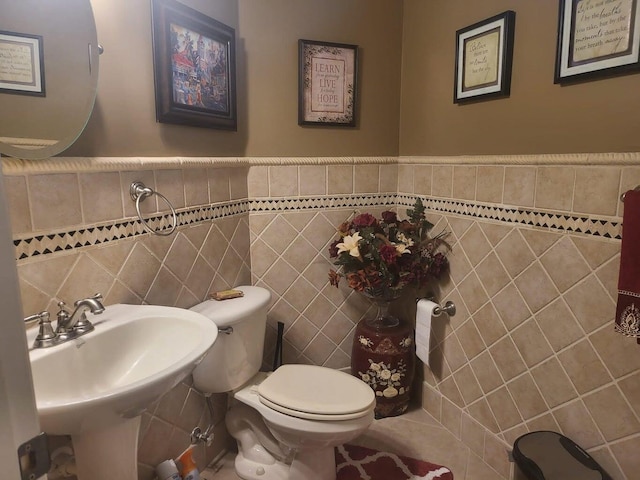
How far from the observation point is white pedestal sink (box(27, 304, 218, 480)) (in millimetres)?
880

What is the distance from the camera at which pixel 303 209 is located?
7.05ft

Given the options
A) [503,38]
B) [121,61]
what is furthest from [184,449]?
[503,38]

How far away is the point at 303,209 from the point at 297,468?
1163mm

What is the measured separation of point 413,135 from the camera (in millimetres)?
2223

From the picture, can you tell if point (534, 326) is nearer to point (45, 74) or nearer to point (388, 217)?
point (388, 217)

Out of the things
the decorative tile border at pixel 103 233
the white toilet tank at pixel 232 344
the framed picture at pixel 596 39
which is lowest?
the white toilet tank at pixel 232 344

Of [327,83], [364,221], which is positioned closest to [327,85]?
[327,83]

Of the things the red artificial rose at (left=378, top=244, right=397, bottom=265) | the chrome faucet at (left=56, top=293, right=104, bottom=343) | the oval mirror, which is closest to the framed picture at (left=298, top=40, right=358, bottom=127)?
the red artificial rose at (left=378, top=244, right=397, bottom=265)

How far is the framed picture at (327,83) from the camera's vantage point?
6.71 ft

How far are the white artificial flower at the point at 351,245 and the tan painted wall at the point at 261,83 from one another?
47 centimetres

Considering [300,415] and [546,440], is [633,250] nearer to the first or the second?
[546,440]

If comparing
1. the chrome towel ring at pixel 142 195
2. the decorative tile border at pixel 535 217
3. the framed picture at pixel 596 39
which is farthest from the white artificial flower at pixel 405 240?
the chrome towel ring at pixel 142 195

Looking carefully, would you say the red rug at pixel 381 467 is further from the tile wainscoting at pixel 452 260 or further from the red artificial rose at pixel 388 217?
the red artificial rose at pixel 388 217

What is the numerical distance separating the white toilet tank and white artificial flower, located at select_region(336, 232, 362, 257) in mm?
459
